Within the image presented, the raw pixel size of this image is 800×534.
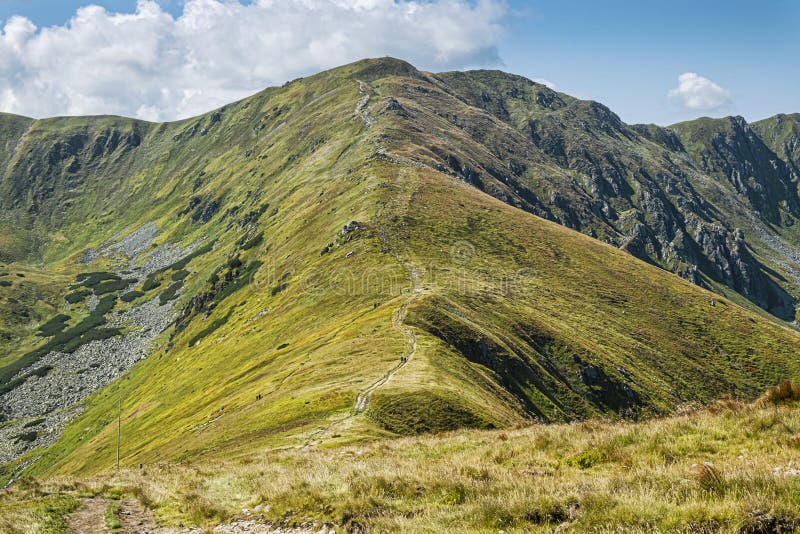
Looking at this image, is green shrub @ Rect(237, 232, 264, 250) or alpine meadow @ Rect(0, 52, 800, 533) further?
green shrub @ Rect(237, 232, 264, 250)

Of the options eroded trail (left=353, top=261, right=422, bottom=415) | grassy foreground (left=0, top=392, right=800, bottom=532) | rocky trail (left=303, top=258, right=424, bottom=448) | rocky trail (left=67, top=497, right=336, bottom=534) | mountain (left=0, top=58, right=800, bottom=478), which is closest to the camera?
grassy foreground (left=0, top=392, right=800, bottom=532)

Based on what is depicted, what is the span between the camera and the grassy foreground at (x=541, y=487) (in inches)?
380

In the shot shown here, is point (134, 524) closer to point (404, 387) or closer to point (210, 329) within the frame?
point (404, 387)

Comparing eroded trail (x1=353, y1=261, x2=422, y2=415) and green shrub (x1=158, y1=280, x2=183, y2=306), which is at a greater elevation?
green shrub (x1=158, y1=280, x2=183, y2=306)

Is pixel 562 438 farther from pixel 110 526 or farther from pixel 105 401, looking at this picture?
pixel 105 401

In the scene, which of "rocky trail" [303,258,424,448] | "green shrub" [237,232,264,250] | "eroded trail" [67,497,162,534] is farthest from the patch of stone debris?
"eroded trail" [67,497,162,534]

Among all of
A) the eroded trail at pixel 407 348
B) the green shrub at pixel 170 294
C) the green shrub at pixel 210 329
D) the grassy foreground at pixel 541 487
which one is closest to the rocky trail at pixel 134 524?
the grassy foreground at pixel 541 487

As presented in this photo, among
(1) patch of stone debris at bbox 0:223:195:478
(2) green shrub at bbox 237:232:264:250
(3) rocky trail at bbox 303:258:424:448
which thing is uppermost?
(2) green shrub at bbox 237:232:264:250

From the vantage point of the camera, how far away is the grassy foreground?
380 inches

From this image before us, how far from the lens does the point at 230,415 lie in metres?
53.4

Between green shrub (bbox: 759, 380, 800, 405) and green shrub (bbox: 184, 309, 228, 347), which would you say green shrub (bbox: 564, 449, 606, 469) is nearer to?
green shrub (bbox: 759, 380, 800, 405)

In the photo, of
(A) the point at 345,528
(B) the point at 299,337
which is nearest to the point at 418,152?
(B) the point at 299,337

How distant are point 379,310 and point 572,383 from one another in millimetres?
29891

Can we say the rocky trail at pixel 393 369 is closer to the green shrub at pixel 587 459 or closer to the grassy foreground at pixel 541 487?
the grassy foreground at pixel 541 487
